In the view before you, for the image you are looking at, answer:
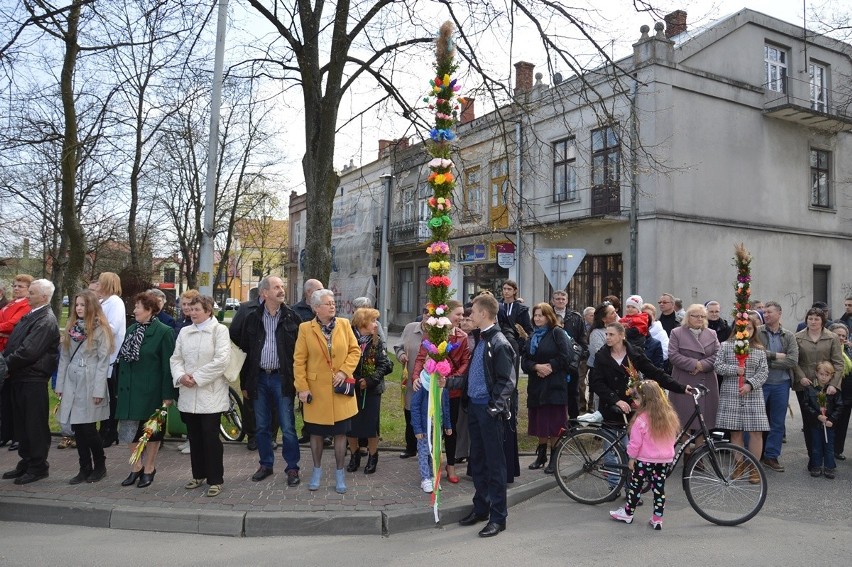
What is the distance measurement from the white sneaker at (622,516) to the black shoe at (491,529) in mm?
1040

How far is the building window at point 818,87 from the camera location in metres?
23.2

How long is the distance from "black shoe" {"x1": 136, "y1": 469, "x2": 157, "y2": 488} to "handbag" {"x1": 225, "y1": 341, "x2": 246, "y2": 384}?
117 cm

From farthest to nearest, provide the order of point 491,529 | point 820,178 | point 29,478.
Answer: point 820,178, point 29,478, point 491,529

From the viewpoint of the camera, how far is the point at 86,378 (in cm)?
636

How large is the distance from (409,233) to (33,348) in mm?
25093

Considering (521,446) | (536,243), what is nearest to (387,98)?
(521,446)

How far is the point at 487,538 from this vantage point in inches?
212

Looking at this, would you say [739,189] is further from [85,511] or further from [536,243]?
[85,511]

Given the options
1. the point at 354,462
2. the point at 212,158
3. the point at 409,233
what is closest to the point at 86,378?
the point at 354,462

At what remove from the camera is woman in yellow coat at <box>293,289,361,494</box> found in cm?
630

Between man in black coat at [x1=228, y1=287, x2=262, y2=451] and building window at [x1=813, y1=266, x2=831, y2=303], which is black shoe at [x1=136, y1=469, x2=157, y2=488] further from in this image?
building window at [x1=813, y1=266, x2=831, y2=303]

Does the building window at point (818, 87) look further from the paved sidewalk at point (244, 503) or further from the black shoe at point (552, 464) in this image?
the paved sidewalk at point (244, 503)

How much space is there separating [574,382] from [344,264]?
827 inches

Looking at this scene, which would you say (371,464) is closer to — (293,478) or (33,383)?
(293,478)
